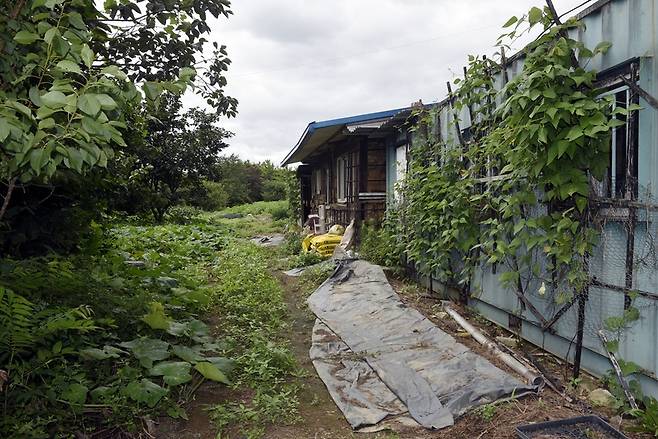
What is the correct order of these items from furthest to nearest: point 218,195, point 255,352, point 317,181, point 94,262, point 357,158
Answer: point 218,195 < point 317,181 < point 357,158 < point 94,262 < point 255,352

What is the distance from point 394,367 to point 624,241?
1965 mm

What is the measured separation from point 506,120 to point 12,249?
4.28 metres

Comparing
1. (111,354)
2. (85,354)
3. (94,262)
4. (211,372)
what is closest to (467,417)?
(211,372)

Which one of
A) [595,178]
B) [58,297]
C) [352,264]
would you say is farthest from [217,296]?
[595,178]

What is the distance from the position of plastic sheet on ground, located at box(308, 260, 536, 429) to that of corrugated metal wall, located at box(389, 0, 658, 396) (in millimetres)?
673

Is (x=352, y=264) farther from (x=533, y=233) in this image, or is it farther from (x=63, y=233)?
(x=63, y=233)

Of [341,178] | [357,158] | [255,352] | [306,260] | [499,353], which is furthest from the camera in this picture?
[341,178]

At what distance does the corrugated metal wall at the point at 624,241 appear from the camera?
280 cm

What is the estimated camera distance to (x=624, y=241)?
3.04 metres

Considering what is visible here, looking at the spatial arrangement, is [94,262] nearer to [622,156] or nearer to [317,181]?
[622,156]

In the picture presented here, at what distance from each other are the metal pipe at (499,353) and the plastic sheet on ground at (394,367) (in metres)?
0.11

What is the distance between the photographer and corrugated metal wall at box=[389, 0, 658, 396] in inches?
110

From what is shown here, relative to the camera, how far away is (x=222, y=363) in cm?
345

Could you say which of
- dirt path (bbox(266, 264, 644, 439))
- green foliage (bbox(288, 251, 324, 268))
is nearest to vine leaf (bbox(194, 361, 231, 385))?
dirt path (bbox(266, 264, 644, 439))
